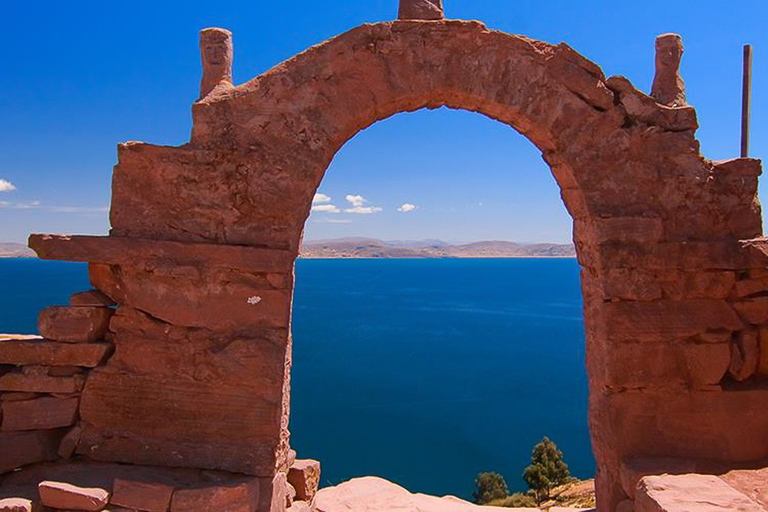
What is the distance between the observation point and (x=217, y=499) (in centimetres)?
391

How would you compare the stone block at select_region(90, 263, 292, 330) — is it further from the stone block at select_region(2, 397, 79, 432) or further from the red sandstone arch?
the stone block at select_region(2, 397, 79, 432)

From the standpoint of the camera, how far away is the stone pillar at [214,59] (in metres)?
4.68

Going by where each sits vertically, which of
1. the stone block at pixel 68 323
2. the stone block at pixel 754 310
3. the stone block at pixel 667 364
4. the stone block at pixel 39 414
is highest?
the stone block at pixel 754 310

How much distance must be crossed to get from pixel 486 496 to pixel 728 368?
15168 mm

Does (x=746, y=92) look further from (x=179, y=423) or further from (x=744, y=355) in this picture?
(x=179, y=423)

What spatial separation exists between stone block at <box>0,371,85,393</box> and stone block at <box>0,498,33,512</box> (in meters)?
0.83

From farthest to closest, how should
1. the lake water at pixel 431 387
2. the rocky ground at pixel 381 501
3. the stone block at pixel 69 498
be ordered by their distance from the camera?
the lake water at pixel 431 387 < the rocky ground at pixel 381 501 < the stone block at pixel 69 498

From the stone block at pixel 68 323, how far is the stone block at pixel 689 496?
13.1 feet

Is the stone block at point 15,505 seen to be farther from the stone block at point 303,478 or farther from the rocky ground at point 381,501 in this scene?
the rocky ground at point 381,501

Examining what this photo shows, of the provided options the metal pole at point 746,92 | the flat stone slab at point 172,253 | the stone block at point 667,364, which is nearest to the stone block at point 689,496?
the stone block at point 667,364

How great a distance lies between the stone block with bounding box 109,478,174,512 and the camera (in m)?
3.81

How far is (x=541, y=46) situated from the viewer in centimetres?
464

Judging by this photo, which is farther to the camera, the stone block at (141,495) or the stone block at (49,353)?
the stone block at (49,353)

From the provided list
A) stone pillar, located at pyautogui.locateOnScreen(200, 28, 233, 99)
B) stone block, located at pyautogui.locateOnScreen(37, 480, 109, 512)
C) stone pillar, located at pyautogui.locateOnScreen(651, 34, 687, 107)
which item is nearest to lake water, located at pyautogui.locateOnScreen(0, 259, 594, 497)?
stone block, located at pyautogui.locateOnScreen(37, 480, 109, 512)
